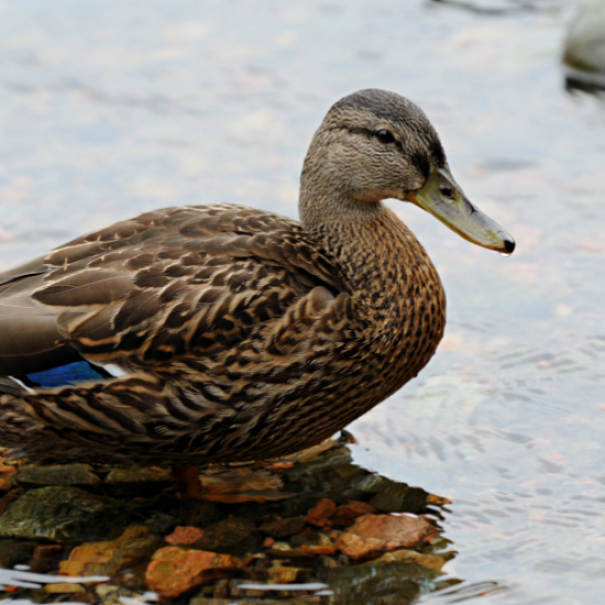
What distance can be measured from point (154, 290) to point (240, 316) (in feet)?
1.37

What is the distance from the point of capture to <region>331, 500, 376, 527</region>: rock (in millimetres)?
4988

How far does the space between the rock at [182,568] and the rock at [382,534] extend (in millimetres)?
496

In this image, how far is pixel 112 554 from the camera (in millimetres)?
4742

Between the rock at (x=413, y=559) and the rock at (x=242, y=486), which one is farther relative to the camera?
the rock at (x=242, y=486)

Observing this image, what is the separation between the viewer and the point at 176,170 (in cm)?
792

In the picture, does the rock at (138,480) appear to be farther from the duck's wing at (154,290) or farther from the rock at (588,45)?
the rock at (588,45)

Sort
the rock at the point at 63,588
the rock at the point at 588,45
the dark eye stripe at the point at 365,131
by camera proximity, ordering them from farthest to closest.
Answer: the rock at the point at 588,45 < the dark eye stripe at the point at 365,131 < the rock at the point at 63,588

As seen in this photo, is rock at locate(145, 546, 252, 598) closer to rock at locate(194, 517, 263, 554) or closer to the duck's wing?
rock at locate(194, 517, 263, 554)

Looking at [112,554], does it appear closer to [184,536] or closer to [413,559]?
[184,536]

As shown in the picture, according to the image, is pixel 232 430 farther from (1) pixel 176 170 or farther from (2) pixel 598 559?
(1) pixel 176 170

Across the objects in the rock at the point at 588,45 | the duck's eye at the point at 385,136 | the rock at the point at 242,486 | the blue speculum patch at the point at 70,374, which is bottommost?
the rock at the point at 242,486

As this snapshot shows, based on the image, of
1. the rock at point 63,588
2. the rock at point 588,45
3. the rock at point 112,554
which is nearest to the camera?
the rock at point 63,588

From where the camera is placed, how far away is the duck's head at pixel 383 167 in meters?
4.98

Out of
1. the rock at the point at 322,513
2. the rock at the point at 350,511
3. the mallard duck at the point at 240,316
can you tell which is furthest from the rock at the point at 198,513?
the rock at the point at 350,511
